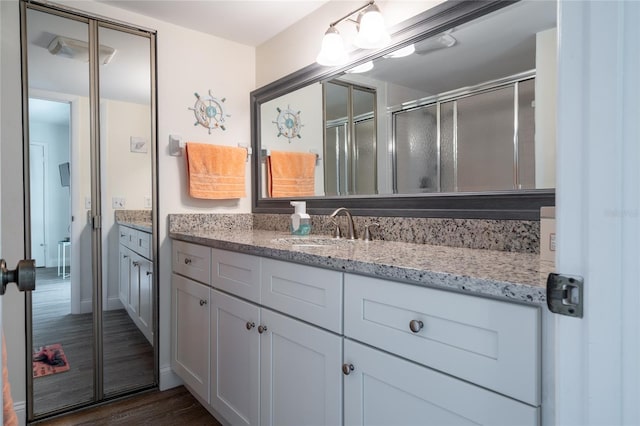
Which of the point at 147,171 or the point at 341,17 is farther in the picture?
the point at 147,171

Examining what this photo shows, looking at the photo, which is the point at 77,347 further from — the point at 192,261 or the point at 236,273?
the point at 236,273

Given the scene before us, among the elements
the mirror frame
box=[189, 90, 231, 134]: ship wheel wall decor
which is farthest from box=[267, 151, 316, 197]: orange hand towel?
box=[189, 90, 231, 134]: ship wheel wall decor

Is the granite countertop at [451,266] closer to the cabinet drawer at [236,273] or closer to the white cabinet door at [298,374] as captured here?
the cabinet drawer at [236,273]

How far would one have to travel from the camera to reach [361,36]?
1.68 m

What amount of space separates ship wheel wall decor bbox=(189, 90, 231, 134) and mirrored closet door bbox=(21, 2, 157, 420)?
0.26 metres

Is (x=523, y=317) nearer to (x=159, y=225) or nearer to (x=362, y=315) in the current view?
(x=362, y=315)

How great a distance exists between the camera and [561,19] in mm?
534

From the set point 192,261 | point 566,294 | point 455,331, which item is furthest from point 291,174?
point 566,294

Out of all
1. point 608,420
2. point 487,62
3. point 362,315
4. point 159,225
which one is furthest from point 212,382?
point 487,62

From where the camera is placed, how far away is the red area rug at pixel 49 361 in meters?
1.89

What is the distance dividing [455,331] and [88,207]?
6.47 ft

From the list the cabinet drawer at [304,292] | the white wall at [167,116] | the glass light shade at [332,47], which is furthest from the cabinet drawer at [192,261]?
the glass light shade at [332,47]

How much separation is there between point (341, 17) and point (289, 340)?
1.61 m

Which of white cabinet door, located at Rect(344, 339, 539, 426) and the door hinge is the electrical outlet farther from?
Answer: the door hinge
